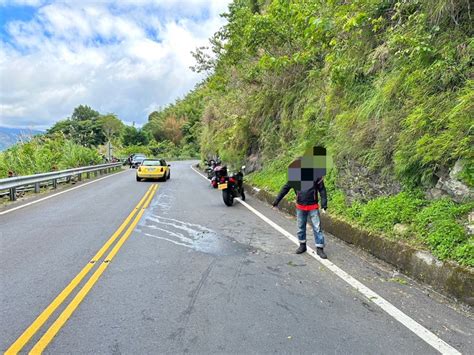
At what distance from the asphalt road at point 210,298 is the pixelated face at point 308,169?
46.5 inches

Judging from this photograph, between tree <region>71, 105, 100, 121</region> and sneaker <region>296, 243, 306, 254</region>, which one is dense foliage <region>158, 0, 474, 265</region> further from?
tree <region>71, 105, 100, 121</region>

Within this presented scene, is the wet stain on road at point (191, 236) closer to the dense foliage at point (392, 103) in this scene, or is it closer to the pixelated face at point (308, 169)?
the pixelated face at point (308, 169)

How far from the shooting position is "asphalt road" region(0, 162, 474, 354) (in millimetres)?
3215

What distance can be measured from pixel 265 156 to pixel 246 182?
1559 millimetres

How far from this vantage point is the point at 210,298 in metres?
4.15

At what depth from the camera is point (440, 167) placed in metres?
5.53

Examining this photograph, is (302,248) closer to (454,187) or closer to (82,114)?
(454,187)

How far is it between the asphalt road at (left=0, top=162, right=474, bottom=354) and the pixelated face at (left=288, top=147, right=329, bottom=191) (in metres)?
1.18

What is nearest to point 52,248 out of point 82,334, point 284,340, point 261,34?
point 82,334

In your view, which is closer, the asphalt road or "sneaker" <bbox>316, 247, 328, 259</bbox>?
the asphalt road

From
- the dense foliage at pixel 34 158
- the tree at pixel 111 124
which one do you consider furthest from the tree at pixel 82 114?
the dense foliage at pixel 34 158

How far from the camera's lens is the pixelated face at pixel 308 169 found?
19.5ft

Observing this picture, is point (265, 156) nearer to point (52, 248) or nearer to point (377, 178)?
point (377, 178)

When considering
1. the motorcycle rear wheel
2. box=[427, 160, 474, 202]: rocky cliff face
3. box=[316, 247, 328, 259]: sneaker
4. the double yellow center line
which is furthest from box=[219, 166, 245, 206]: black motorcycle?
box=[427, 160, 474, 202]: rocky cliff face
